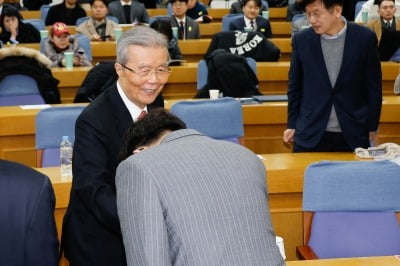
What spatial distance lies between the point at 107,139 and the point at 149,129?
58 cm

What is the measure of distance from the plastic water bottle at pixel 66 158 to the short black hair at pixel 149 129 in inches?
72.5

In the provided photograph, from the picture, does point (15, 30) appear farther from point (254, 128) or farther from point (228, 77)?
point (254, 128)

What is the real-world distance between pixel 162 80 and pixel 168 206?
941 millimetres

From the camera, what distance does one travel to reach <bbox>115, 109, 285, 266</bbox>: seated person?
1.72m

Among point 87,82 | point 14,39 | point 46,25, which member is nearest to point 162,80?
point 87,82

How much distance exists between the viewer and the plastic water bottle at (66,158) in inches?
150

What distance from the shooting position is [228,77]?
5.84 meters

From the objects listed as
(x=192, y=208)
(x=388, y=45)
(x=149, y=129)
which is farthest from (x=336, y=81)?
(x=388, y=45)

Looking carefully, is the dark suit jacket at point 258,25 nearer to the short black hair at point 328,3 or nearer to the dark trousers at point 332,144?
the dark trousers at point 332,144

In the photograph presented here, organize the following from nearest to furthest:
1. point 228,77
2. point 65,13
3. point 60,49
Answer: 1. point 228,77
2. point 60,49
3. point 65,13

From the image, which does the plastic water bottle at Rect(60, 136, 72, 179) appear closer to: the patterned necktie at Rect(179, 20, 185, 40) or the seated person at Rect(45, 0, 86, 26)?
the patterned necktie at Rect(179, 20, 185, 40)

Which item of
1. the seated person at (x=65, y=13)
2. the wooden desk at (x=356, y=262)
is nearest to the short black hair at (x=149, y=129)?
the wooden desk at (x=356, y=262)

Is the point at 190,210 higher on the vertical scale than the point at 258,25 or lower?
higher

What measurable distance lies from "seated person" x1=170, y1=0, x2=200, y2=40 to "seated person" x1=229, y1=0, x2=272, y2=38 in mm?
443
